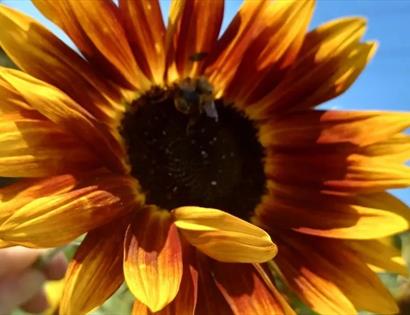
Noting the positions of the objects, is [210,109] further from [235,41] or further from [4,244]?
[4,244]

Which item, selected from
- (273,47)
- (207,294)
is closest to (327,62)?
(273,47)

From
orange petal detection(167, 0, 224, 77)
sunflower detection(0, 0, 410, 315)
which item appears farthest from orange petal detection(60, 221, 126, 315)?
orange petal detection(167, 0, 224, 77)

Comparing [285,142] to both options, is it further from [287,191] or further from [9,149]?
[9,149]

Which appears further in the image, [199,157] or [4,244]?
[199,157]

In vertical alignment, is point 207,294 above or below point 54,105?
below

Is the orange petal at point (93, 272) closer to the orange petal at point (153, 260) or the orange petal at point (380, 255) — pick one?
the orange petal at point (153, 260)

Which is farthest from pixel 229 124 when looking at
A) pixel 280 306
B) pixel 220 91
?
pixel 280 306

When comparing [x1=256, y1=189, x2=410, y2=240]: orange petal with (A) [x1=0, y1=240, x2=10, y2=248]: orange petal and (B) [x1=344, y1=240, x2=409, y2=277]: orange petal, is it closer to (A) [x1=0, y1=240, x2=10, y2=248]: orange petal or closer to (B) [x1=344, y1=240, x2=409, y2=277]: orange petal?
(B) [x1=344, y1=240, x2=409, y2=277]: orange petal

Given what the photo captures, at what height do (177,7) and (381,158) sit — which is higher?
(177,7)
